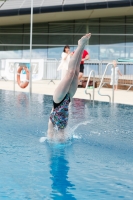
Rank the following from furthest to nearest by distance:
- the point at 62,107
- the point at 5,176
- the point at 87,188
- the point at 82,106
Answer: the point at 82,106, the point at 62,107, the point at 5,176, the point at 87,188

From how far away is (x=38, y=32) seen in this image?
2703 cm

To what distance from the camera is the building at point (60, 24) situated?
24.1 meters

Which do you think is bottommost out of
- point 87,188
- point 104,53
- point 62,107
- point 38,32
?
point 87,188

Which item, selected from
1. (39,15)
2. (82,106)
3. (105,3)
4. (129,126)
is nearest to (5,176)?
(129,126)

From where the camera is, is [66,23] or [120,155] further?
[66,23]

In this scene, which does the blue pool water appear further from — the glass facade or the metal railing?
the glass facade

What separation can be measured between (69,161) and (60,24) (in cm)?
2342

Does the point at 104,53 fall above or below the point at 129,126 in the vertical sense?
above

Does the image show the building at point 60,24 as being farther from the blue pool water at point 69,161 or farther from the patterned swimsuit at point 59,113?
the patterned swimsuit at point 59,113

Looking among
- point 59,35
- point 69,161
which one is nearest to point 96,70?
point 59,35

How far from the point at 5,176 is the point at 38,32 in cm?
2414

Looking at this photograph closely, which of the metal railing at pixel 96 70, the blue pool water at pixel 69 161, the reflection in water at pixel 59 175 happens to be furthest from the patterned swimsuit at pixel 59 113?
the metal railing at pixel 96 70

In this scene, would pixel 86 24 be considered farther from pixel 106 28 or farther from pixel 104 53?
pixel 104 53

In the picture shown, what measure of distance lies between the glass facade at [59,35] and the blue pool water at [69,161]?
18.4 meters
